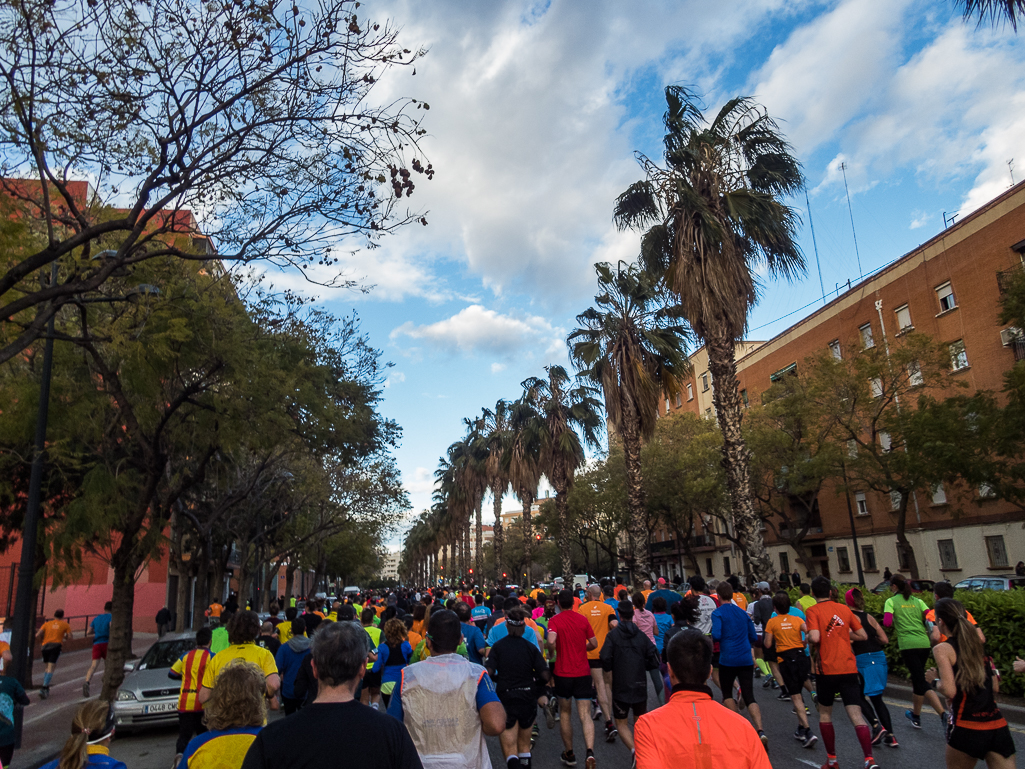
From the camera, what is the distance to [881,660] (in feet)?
25.7

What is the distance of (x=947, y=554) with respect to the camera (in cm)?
3045

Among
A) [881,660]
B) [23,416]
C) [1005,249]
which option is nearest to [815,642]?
[881,660]

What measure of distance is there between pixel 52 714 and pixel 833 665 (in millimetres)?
13101

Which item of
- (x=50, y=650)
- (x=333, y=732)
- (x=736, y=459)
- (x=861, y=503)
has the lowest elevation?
(x=50, y=650)

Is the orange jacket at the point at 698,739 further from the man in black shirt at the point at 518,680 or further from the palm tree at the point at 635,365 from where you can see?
the palm tree at the point at 635,365

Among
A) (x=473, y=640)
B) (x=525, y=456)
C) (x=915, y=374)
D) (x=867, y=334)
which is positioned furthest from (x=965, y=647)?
(x=867, y=334)

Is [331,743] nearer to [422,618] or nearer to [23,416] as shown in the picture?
[422,618]

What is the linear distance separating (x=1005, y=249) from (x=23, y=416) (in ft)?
101

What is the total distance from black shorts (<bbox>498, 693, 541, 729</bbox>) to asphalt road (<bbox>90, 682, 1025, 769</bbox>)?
166cm

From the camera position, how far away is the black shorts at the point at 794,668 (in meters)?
8.67

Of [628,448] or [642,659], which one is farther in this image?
[628,448]

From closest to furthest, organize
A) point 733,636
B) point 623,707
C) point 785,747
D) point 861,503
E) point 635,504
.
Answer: point 623,707
point 785,747
point 733,636
point 635,504
point 861,503

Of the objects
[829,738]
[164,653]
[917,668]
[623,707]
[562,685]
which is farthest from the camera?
[164,653]

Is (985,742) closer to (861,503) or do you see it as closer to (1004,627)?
(1004,627)
